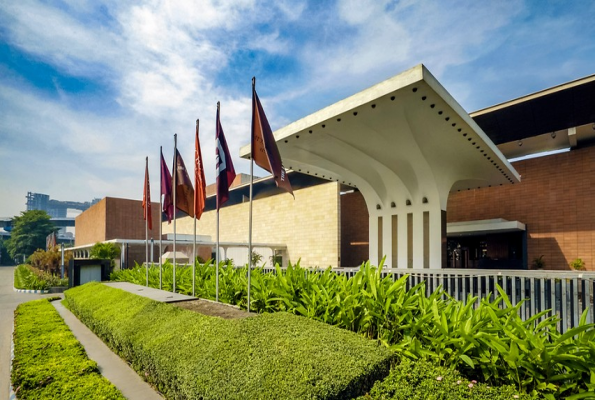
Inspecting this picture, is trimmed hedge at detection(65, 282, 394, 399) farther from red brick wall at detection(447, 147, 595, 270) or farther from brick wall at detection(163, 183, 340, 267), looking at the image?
brick wall at detection(163, 183, 340, 267)

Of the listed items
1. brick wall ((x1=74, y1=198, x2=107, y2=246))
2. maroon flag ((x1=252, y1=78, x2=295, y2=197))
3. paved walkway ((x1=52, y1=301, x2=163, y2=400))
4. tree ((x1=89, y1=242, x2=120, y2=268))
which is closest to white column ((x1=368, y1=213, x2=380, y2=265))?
maroon flag ((x1=252, y1=78, x2=295, y2=197))

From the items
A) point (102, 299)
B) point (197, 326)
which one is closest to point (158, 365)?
point (197, 326)

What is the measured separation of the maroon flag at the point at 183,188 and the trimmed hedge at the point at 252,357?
19.4ft

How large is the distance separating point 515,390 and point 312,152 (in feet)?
40.3

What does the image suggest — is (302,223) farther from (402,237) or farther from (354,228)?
(402,237)

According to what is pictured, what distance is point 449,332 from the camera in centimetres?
411

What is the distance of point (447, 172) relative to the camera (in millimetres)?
15531

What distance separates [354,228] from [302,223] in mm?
4255

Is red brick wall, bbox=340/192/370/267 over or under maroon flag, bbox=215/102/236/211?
under

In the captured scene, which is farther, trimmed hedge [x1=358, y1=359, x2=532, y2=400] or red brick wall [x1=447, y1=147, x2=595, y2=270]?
red brick wall [x1=447, y1=147, x2=595, y2=270]

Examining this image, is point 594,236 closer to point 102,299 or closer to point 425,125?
point 425,125

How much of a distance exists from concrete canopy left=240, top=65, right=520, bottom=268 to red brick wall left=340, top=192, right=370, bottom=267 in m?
10.0

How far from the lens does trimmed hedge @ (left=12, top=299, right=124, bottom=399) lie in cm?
471

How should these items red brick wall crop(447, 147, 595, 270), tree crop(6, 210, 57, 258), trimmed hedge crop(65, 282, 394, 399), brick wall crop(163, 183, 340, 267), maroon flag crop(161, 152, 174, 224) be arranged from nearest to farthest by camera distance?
1. trimmed hedge crop(65, 282, 394, 399)
2. maroon flag crop(161, 152, 174, 224)
3. red brick wall crop(447, 147, 595, 270)
4. brick wall crop(163, 183, 340, 267)
5. tree crop(6, 210, 57, 258)
